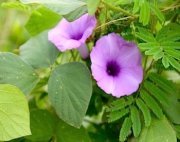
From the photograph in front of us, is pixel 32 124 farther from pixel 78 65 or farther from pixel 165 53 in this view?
pixel 165 53

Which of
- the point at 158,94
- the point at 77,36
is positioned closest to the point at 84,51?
the point at 77,36

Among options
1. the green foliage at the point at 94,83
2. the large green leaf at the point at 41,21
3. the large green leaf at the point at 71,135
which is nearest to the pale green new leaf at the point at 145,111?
the green foliage at the point at 94,83

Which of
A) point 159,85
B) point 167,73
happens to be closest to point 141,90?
point 159,85

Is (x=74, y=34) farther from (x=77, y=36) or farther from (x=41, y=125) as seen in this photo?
(x=41, y=125)

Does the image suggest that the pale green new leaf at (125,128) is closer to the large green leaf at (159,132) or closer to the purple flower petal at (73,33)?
the large green leaf at (159,132)

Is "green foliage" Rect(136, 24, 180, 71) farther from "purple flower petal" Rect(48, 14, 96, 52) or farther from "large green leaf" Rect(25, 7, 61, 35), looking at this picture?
"large green leaf" Rect(25, 7, 61, 35)

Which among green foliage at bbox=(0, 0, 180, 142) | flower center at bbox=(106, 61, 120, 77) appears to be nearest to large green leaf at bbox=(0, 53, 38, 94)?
green foliage at bbox=(0, 0, 180, 142)
